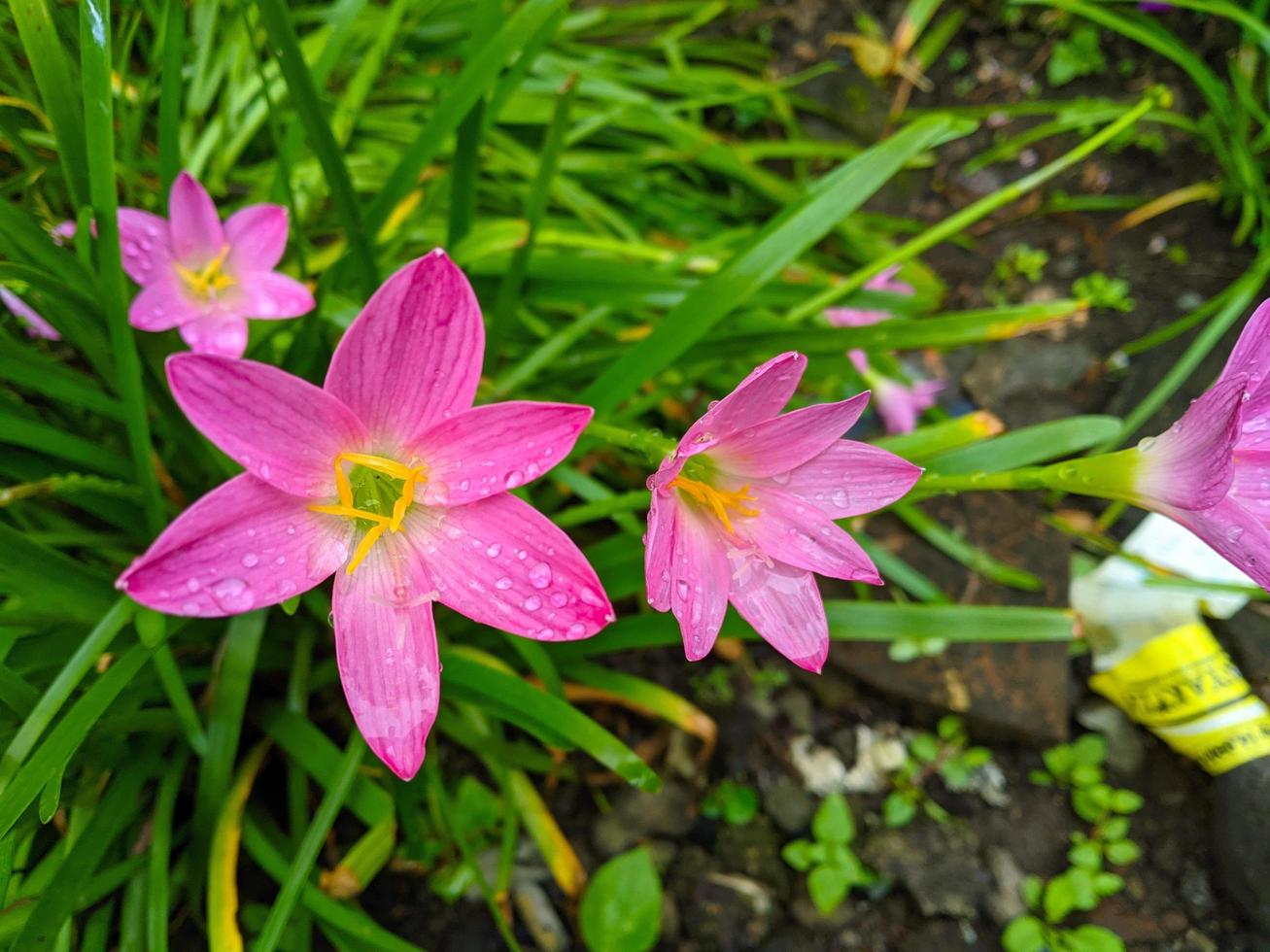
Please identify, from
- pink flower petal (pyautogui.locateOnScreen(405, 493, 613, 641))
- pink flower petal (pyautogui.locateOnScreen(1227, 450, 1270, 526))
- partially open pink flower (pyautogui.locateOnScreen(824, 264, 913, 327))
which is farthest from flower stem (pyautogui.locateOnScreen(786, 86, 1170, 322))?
pink flower petal (pyautogui.locateOnScreen(405, 493, 613, 641))

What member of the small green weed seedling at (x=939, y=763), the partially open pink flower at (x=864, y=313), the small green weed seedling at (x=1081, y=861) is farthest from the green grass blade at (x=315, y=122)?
the small green weed seedling at (x=1081, y=861)

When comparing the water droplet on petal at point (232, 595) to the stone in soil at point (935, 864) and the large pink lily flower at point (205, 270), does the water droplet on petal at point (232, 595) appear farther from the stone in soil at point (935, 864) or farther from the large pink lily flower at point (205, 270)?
the stone in soil at point (935, 864)

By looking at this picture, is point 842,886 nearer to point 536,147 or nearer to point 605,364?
point 605,364

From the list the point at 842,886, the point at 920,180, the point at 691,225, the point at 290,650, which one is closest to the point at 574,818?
the point at 842,886

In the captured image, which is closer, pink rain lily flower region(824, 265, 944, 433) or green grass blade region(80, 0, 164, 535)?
green grass blade region(80, 0, 164, 535)

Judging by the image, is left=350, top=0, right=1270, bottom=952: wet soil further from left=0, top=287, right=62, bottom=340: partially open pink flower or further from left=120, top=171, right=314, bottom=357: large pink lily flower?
left=0, top=287, right=62, bottom=340: partially open pink flower
